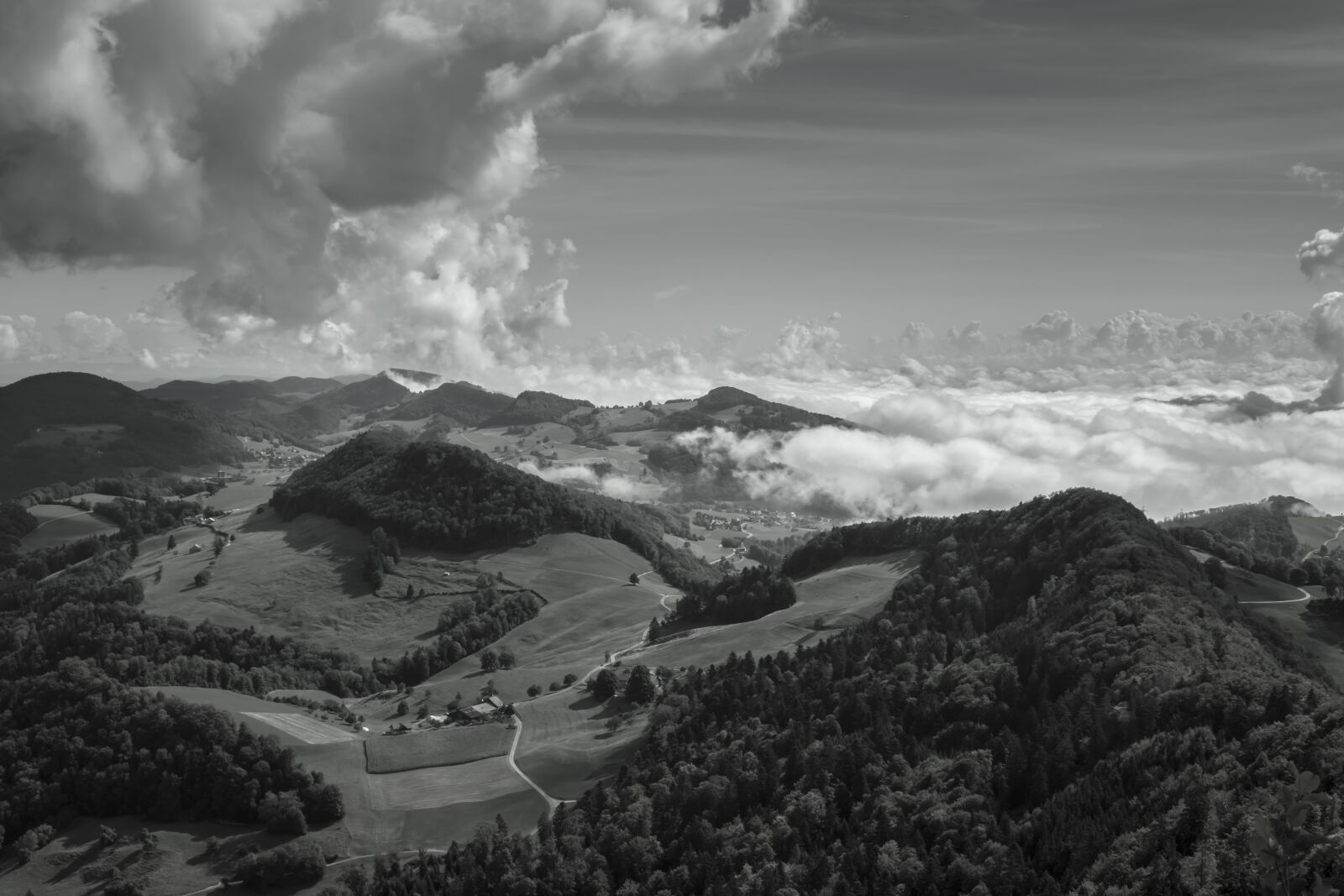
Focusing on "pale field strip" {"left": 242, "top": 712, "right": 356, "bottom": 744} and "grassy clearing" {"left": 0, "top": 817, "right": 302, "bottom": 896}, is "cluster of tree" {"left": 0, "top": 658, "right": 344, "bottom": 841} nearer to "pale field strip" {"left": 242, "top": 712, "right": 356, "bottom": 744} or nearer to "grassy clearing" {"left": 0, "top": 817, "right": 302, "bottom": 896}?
"grassy clearing" {"left": 0, "top": 817, "right": 302, "bottom": 896}

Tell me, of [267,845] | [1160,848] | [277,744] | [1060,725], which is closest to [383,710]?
[277,744]

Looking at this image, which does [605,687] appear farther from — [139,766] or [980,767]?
[980,767]

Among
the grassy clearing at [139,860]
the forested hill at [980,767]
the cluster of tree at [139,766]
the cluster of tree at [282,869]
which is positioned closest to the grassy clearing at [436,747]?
the cluster of tree at [139,766]

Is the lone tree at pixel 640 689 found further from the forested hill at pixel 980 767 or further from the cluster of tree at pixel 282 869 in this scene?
the cluster of tree at pixel 282 869

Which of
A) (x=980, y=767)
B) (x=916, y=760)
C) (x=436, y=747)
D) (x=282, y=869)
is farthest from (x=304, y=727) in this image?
(x=980, y=767)


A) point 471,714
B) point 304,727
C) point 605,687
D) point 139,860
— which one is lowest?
point 139,860

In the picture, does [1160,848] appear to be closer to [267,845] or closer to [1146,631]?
[1146,631]

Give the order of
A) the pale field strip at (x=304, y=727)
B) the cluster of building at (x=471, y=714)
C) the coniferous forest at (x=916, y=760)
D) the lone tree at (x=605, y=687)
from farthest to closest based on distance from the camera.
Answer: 1. the lone tree at (x=605, y=687)
2. the cluster of building at (x=471, y=714)
3. the pale field strip at (x=304, y=727)
4. the coniferous forest at (x=916, y=760)
